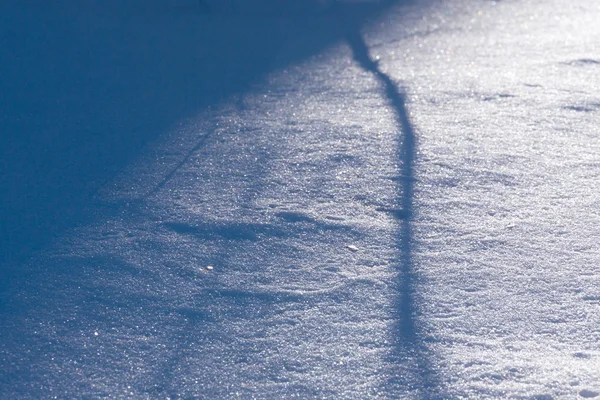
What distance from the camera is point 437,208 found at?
5.33 meters

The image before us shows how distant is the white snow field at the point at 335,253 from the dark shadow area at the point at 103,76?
123 millimetres

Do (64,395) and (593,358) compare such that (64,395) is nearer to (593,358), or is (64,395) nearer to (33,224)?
(33,224)

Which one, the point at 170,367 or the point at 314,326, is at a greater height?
the point at 314,326

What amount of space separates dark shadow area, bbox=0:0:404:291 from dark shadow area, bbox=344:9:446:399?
6.23 feet

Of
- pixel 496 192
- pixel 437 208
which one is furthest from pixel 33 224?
pixel 496 192

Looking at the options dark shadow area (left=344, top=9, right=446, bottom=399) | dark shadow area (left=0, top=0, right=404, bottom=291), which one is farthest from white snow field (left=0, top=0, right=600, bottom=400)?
dark shadow area (left=0, top=0, right=404, bottom=291)

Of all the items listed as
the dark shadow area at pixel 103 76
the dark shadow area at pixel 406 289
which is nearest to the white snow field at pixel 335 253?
the dark shadow area at pixel 406 289

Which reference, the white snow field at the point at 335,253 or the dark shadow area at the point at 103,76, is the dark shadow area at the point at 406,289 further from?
the dark shadow area at the point at 103,76

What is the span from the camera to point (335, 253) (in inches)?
189

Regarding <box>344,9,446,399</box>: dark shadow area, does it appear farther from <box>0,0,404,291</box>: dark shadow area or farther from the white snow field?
<box>0,0,404,291</box>: dark shadow area

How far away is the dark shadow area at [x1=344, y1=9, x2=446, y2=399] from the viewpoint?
12.0 feet

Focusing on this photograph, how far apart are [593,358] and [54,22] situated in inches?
321

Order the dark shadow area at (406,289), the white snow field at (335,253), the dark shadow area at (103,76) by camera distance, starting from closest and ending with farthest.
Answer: the dark shadow area at (406,289) → the white snow field at (335,253) → the dark shadow area at (103,76)

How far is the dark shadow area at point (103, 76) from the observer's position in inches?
220
